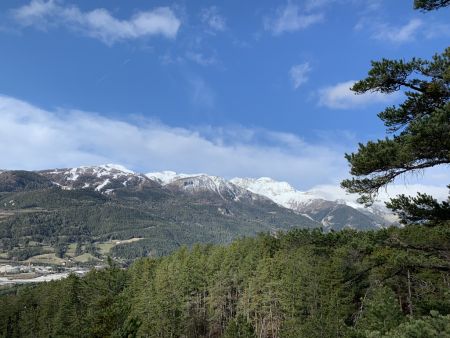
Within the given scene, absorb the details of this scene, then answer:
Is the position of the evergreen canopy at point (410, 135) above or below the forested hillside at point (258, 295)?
above

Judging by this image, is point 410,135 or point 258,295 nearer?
point 410,135

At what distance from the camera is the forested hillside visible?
17422 mm

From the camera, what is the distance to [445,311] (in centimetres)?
1764

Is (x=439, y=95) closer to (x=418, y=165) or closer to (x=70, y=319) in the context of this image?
(x=418, y=165)

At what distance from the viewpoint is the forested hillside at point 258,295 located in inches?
686

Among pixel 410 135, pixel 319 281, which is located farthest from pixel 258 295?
pixel 410 135

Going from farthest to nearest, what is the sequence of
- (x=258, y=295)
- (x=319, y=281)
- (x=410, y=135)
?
(x=258, y=295), (x=319, y=281), (x=410, y=135)

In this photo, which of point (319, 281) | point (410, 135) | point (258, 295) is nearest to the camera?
point (410, 135)

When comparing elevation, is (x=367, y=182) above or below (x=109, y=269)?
above

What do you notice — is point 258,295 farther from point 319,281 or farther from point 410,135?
point 410,135

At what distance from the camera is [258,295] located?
233 feet

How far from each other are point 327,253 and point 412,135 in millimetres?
58939

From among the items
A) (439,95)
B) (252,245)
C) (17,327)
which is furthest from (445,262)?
(17,327)

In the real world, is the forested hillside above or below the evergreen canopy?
below
